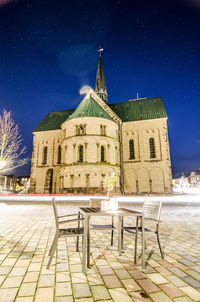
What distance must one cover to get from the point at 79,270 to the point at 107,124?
25071 mm

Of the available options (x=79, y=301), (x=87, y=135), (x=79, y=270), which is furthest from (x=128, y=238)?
A: (x=87, y=135)

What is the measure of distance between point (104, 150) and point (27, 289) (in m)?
24.3

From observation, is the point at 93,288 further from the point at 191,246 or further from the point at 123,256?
the point at 191,246

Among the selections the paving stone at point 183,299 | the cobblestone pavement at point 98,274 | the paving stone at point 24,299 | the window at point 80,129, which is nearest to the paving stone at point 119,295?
the cobblestone pavement at point 98,274

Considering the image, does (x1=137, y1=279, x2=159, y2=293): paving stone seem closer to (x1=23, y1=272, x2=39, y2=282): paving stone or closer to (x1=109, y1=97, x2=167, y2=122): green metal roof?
(x1=23, y1=272, x2=39, y2=282): paving stone

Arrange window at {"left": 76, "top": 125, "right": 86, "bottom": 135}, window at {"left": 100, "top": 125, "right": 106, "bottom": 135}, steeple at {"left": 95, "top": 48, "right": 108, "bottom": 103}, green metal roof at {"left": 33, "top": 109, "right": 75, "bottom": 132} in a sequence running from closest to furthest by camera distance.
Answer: window at {"left": 76, "top": 125, "right": 86, "bottom": 135} → window at {"left": 100, "top": 125, "right": 106, "bottom": 135} → green metal roof at {"left": 33, "top": 109, "right": 75, "bottom": 132} → steeple at {"left": 95, "top": 48, "right": 108, "bottom": 103}

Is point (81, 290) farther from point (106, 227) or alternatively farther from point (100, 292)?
point (106, 227)

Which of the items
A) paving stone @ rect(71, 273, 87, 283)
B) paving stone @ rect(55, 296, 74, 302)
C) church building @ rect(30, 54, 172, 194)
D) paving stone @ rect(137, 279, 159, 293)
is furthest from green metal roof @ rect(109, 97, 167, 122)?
paving stone @ rect(55, 296, 74, 302)

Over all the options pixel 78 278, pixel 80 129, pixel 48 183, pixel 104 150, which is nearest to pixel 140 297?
pixel 78 278

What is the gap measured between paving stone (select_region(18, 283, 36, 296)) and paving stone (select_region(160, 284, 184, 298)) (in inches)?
74.9

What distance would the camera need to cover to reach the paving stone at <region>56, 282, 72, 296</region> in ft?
8.49

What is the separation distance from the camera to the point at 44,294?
2.56m

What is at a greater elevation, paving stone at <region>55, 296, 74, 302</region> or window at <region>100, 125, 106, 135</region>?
window at <region>100, 125, 106, 135</region>

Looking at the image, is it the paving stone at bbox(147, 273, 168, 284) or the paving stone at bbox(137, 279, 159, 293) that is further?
the paving stone at bbox(147, 273, 168, 284)
